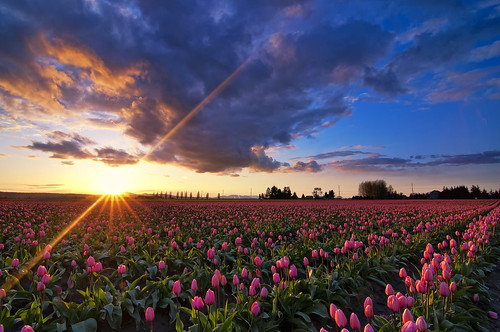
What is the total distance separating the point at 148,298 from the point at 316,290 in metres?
3.02

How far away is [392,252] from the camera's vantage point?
7.84 metres

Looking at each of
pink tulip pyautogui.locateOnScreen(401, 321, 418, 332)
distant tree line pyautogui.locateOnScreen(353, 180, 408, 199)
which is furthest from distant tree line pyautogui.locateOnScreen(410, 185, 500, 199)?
pink tulip pyautogui.locateOnScreen(401, 321, 418, 332)

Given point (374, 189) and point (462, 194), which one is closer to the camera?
point (462, 194)

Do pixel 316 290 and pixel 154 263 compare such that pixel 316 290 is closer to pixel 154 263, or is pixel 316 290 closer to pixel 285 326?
pixel 285 326

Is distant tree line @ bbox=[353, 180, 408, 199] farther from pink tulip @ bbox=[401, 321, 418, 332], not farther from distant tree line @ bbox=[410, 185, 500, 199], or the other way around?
pink tulip @ bbox=[401, 321, 418, 332]

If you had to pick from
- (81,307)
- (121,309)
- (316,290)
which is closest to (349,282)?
A: (316,290)

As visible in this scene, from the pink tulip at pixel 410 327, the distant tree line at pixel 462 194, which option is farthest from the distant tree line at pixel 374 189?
the pink tulip at pixel 410 327

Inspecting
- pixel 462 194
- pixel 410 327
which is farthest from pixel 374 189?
pixel 410 327

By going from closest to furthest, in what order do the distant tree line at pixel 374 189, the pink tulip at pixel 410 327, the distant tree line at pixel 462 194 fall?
the pink tulip at pixel 410 327 → the distant tree line at pixel 462 194 → the distant tree line at pixel 374 189

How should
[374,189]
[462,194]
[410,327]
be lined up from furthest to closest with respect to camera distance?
1. [374,189]
2. [462,194]
3. [410,327]

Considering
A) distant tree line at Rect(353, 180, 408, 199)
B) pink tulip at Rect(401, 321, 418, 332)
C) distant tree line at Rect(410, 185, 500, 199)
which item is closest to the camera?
pink tulip at Rect(401, 321, 418, 332)

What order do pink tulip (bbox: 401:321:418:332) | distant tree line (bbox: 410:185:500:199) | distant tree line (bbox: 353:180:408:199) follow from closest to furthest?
pink tulip (bbox: 401:321:418:332) → distant tree line (bbox: 410:185:500:199) → distant tree line (bbox: 353:180:408:199)

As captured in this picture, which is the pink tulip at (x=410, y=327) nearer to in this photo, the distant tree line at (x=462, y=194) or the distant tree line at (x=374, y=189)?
the distant tree line at (x=462, y=194)

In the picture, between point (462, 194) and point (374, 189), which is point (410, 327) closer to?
point (462, 194)
